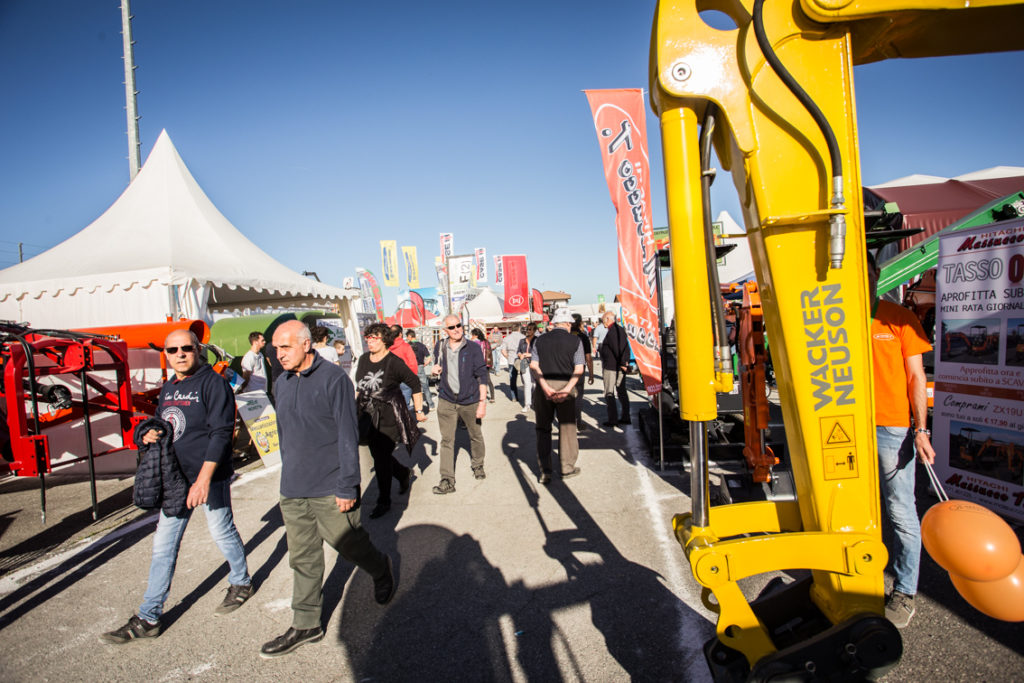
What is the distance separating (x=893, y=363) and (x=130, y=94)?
55.5 feet

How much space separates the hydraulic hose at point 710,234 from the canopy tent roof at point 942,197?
893 centimetres

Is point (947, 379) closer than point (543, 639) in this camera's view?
No

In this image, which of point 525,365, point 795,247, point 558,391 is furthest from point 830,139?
point 525,365

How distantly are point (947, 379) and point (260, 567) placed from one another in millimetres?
6078

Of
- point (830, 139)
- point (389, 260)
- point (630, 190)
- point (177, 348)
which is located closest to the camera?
point (830, 139)

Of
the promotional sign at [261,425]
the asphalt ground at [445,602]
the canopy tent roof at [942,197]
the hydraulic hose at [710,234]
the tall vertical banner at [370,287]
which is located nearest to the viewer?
the hydraulic hose at [710,234]

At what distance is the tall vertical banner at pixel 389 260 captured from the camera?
2994 centimetres

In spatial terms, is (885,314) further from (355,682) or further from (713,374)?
(355,682)

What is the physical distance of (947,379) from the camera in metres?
4.26

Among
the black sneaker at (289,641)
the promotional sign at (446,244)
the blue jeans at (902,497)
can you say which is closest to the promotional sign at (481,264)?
the promotional sign at (446,244)

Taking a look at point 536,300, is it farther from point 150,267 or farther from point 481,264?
point 150,267

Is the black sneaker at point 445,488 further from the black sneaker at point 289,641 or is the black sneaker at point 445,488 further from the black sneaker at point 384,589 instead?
the black sneaker at point 289,641

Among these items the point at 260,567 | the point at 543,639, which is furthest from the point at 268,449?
the point at 543,639

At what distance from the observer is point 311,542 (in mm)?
2920
